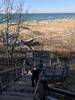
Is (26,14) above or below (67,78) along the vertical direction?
above

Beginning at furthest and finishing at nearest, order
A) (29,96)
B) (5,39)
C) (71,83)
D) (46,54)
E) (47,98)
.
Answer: (46,54)
(5,39)
(71,83)
(29,96)
(47,98)

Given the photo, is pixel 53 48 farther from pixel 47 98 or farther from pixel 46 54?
pixel 47 98

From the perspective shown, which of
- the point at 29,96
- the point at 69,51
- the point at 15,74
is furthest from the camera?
the point at 69,51

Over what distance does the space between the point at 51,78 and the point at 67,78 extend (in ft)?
7.77

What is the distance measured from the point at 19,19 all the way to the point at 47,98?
25410mm

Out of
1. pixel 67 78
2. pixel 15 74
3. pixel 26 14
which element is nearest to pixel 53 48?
pixel 26 14

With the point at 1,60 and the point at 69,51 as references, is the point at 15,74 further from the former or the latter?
the point at 69,51

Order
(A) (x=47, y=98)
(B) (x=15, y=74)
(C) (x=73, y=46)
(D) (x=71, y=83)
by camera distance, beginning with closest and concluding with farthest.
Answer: (A) (x=47, y=98) < (B) (x=15, y=74) < (D) (x=71, y=83) < (C) (x=73, y=46)

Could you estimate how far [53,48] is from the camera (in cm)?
5819

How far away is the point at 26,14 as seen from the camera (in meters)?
35.5

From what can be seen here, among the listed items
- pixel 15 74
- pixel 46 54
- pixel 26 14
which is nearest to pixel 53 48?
pixel 46 54

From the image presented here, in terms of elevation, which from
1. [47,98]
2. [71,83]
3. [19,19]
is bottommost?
[71,83]

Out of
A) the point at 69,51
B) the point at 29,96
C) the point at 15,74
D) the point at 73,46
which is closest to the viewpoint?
the point at 29,96

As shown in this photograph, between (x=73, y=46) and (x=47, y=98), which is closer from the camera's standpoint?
(x=47, y=98)
